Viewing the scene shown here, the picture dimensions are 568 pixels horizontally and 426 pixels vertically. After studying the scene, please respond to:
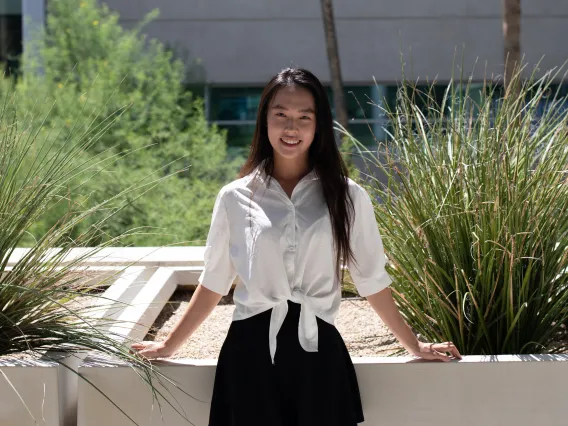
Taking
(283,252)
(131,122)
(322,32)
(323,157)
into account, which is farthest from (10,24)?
(283,252)

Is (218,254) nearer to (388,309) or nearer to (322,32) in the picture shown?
(388,309)

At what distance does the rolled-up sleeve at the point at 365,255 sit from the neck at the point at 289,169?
0.14 meters

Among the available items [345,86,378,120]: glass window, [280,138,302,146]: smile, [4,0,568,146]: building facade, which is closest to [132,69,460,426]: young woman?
[280,138,302,146]: smile

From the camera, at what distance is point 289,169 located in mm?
2383

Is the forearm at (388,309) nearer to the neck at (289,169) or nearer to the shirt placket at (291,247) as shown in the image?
the shirt placket at (291,247)

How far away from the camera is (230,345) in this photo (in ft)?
7.57

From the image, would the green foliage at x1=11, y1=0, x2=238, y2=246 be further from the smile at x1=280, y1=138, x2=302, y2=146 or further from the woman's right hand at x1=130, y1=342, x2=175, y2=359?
the smile at x1=280, y1=138, x2=302, y2=146

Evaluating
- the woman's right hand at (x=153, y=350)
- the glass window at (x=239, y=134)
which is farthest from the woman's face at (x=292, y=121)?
the glass window at (x=239, y=134)

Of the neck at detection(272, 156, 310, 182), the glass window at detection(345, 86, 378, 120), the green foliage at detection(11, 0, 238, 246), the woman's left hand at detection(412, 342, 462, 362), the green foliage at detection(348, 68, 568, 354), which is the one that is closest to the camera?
the neck at detection(272, 156, 310, 182)

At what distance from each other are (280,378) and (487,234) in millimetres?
999

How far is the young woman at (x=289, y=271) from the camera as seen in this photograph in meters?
2.27

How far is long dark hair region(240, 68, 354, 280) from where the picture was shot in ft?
Answer: 7.59

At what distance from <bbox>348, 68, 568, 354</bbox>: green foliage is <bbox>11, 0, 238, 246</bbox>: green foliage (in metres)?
4.51

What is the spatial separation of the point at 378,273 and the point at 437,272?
72 cm
